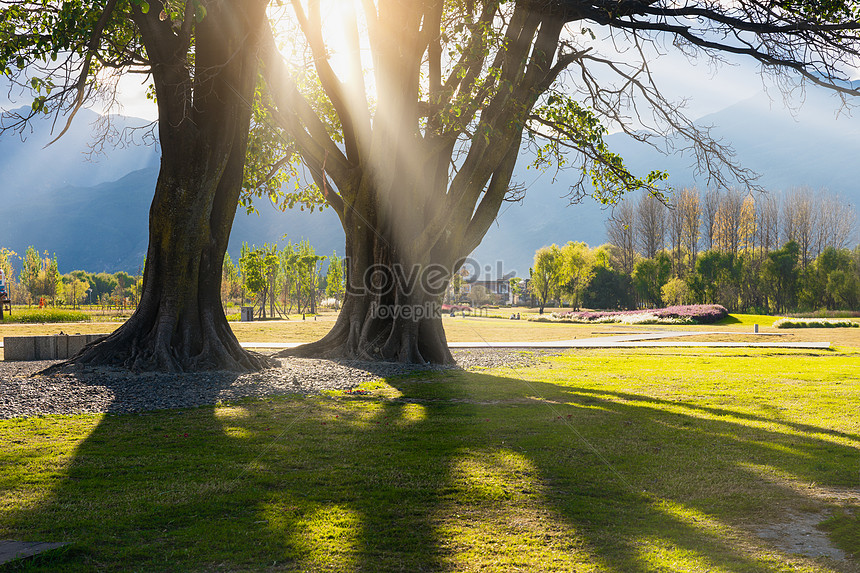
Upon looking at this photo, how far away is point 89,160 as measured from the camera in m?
12.8

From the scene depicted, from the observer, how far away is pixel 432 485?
14.2ft

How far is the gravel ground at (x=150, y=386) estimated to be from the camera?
7.43m

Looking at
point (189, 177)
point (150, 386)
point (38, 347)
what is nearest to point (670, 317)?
point (189, 177)

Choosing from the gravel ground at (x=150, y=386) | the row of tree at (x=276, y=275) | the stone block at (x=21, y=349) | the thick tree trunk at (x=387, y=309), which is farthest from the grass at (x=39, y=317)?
the thick tree trunk at (x=387, y=309)

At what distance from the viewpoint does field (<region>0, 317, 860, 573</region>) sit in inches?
124

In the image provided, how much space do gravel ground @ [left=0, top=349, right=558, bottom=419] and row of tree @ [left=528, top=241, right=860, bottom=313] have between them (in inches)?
1987

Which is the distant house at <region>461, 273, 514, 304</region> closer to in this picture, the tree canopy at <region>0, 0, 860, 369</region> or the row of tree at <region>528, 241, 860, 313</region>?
the row of tree at <region>528, 241, 860, 313</region>

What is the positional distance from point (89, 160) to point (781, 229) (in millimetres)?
78433

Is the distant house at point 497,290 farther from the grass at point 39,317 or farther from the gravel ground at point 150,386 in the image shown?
the gravel ground at point 150,386

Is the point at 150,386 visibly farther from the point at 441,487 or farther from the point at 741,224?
the point at 741,224

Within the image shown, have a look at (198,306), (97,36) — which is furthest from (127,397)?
(97,36)

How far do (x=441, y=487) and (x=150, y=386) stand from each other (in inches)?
245

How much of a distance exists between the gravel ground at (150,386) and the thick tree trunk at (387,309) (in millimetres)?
1226

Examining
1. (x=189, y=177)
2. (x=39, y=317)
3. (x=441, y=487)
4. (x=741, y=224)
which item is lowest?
(x=441, y=487)
